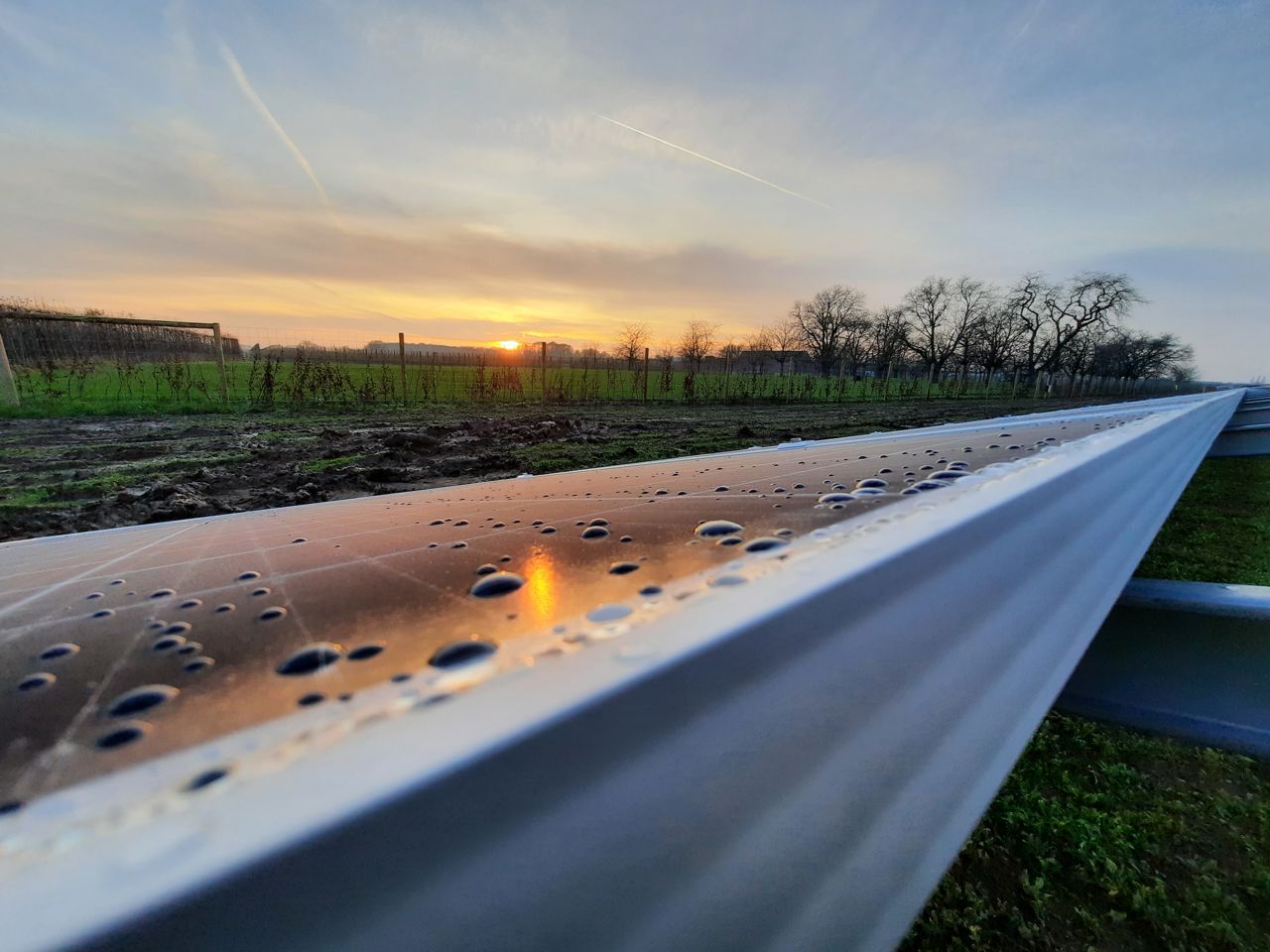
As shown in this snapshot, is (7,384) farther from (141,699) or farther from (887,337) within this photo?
(887,337)

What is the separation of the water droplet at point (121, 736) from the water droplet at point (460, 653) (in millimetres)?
176

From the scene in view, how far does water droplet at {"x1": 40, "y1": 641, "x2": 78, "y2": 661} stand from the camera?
52cm

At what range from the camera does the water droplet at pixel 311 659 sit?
408 mm

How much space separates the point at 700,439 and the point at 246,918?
A: 6.75 meters

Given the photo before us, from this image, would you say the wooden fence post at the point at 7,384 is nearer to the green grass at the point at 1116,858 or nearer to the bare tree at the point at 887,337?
the green grass at the point at 1116,858

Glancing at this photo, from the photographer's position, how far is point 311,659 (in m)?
0.43

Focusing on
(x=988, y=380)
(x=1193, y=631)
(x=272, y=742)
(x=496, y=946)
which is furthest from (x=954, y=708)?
(x=988, y=380)

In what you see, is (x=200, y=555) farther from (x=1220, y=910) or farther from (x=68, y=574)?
(x=1220, y=910)

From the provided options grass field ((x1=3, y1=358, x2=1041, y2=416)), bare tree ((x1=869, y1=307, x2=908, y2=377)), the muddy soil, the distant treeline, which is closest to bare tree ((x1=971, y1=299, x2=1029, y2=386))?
bare tree ((x1=869, y1=307, x2=908, y2=377))

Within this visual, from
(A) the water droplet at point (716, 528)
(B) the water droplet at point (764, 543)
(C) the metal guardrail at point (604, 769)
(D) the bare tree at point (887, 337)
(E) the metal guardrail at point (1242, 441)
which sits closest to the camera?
(C) the metal guardrail at point (604, 769)

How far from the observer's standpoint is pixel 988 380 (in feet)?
134

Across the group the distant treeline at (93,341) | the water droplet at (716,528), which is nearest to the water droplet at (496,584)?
the water droplet at (716,528)

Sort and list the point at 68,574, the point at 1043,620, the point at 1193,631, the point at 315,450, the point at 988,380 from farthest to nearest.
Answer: the point at 988,380
the point at 315,450
the point at 1193,631
the point at 68,574
the point at 1043,620

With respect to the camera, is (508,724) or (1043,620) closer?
(508,724)
